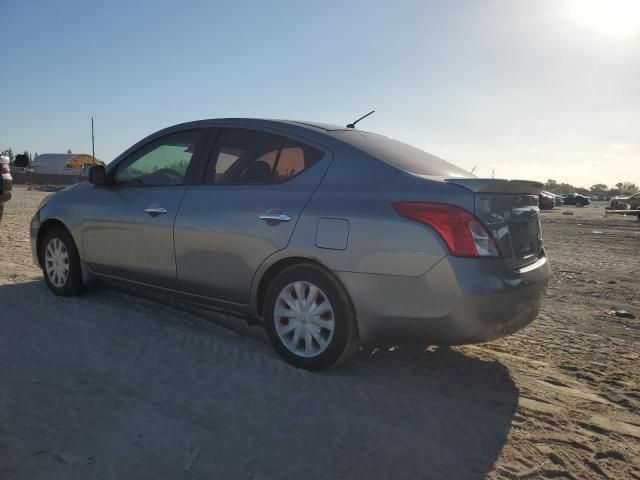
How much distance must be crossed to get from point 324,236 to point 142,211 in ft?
6.08

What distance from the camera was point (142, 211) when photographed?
431cm

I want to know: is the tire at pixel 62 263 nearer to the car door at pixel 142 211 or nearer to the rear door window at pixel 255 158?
the car door at pixel 142 211

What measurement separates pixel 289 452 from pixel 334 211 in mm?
1460

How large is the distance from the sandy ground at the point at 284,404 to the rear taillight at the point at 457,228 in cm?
93

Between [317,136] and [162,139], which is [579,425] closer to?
[317,136]

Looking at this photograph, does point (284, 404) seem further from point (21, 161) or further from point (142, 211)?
point (21, 161)

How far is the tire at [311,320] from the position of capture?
10.6 feet

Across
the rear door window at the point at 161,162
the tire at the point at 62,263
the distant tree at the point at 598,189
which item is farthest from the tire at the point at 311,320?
the distant tree at the point at 598,189

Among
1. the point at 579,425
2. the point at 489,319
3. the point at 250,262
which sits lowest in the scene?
the point at 579,425

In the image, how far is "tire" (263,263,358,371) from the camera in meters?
3.24

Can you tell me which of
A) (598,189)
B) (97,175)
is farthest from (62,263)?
(598,189)

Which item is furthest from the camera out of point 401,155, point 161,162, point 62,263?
point 62,263

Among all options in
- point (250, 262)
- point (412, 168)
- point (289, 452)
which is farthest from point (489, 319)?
point (250, 262)

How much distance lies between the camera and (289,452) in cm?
245
